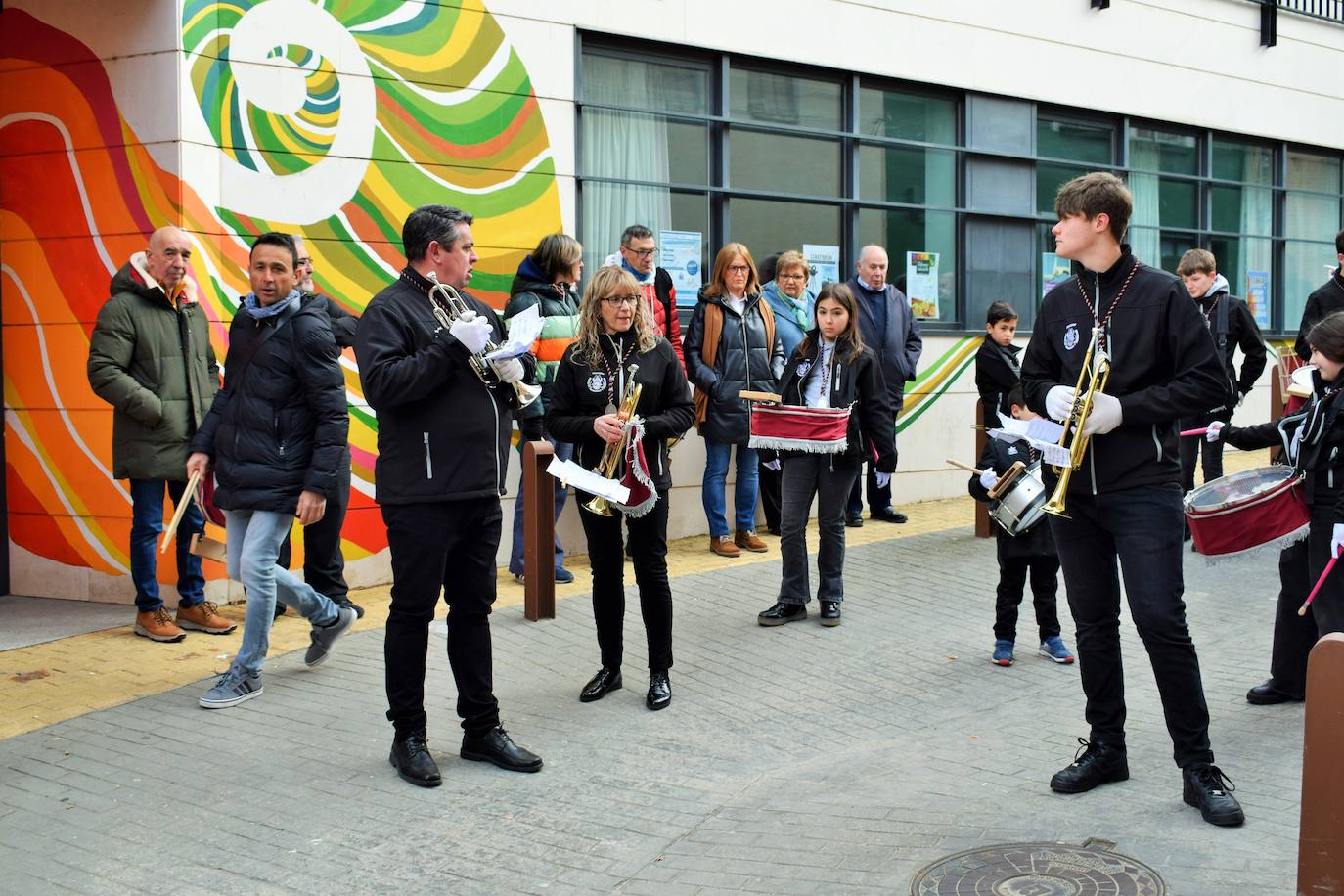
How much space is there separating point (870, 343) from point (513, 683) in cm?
521

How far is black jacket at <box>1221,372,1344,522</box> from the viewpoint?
226 inches

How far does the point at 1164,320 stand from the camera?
4.98 metres

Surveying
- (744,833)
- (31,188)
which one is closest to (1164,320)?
(744,833)

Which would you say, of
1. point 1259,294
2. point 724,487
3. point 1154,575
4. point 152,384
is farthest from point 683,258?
point 1259,294

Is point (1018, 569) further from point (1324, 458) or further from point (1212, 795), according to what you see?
point (1212, 795)

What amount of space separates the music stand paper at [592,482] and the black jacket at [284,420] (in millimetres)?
1017

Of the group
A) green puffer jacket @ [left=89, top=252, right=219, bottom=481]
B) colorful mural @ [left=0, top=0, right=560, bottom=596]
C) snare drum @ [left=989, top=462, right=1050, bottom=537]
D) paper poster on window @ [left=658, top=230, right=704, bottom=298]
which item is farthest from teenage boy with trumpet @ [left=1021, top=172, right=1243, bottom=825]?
paper poster on window @ [left=658, top=230, right=704, bottom=298]

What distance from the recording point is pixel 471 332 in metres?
5.25

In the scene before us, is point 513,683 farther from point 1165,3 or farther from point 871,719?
point 1165,3

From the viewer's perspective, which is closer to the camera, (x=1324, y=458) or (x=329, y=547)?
(x=1324, y=458)

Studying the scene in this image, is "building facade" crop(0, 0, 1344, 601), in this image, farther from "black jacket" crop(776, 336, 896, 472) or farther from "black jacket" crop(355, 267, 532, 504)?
"black jacket" crop(355, 267, 532, 504)

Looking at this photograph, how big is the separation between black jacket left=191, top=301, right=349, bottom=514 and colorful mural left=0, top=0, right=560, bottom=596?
6.99 feet

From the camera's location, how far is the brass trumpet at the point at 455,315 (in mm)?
5480

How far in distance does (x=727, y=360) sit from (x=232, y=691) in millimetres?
4595
